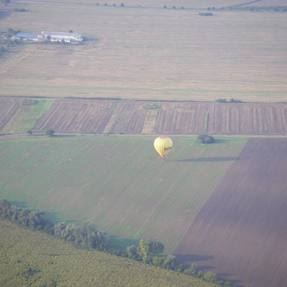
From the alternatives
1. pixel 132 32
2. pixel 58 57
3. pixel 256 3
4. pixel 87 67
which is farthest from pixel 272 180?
pixel 256 3

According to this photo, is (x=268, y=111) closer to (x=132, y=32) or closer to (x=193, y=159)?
(x=193, y=159)

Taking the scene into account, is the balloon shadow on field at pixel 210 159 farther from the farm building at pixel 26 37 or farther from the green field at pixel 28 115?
the farm building at pixel 26 37

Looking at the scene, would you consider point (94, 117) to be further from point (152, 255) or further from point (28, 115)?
point (152, 255)

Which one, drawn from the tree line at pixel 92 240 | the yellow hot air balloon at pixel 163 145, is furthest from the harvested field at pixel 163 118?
the tree line at pixel 92 240

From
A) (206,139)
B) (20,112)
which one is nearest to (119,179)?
(206,139)

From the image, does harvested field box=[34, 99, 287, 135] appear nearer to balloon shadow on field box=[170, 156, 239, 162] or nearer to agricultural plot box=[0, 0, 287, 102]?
agricultural plot box=[0, 0, 287, 102]
